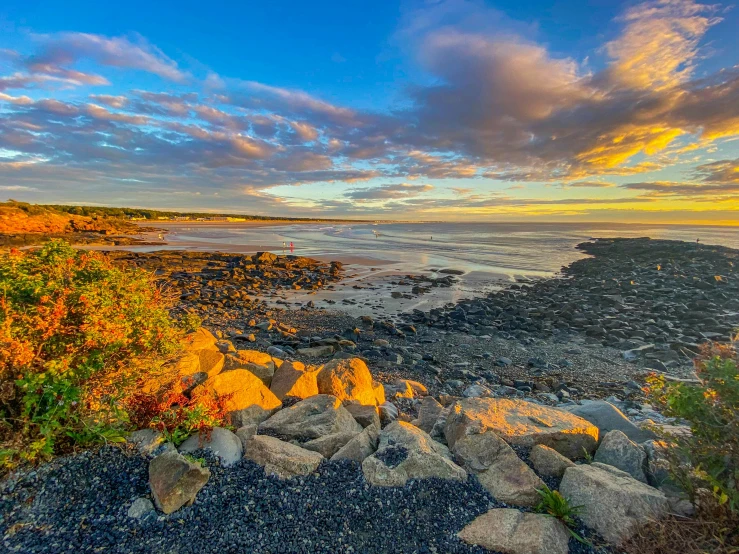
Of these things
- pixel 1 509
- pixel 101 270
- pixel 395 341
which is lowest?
pixel 395 341

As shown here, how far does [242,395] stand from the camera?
5.04 m

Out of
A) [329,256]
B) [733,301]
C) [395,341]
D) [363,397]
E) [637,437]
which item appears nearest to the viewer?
[637,437]

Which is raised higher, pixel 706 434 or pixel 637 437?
pixel 706 434

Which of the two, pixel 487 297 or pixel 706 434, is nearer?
pixel 706 434

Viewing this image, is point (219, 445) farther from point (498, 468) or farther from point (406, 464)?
point (498, 468)

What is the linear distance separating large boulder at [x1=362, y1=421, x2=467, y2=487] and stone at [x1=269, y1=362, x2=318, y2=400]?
6.88ft

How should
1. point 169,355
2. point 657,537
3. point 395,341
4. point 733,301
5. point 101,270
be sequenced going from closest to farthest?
point 657,537 < point 101,270 < point 169,355 < point 395,341 < point 733,301

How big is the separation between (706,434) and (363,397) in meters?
4.26

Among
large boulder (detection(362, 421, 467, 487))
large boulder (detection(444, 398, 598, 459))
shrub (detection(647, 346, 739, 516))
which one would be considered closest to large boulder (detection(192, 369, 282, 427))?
large boulder (detection(362, 421, 467, 487))

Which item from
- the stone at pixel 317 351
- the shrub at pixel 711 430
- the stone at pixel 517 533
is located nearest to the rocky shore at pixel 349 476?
the stone at pixel 517 533

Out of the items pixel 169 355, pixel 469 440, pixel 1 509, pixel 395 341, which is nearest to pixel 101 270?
pixel 169 355

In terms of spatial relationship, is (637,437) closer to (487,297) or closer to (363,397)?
(363,397)

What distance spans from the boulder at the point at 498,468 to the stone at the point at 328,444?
4.17 ft

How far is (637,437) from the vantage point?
4895 millimetres
